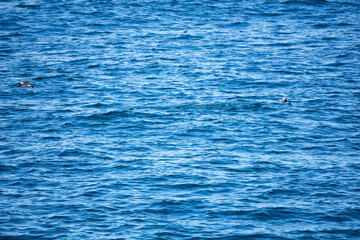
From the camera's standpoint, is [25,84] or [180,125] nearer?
[180,125]

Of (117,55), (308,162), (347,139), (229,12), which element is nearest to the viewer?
(308,162)

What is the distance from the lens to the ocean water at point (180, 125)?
21.4 m

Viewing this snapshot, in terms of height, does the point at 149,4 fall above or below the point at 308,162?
above

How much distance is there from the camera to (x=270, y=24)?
170ft

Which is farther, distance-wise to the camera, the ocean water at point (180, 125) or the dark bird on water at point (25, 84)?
the dark bird on water at point (25, 84)

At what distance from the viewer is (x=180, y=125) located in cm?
3100

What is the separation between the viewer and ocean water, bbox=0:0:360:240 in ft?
70.3

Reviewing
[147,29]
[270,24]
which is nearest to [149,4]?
[147,29]

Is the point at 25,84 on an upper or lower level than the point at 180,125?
upper

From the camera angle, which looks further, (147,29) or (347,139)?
(147,29)

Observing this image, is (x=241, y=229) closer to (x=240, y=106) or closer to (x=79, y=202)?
(x=79, y=202)

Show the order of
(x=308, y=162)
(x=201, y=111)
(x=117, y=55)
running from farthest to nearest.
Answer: (x=117, y=55) → (x=201, y=111) → (x=308, y=162)

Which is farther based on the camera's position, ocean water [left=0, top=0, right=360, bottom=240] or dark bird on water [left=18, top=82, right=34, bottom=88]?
dark bird on water [left=18, top=82, right=34, bottom=88]

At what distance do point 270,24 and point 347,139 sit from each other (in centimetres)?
2536
